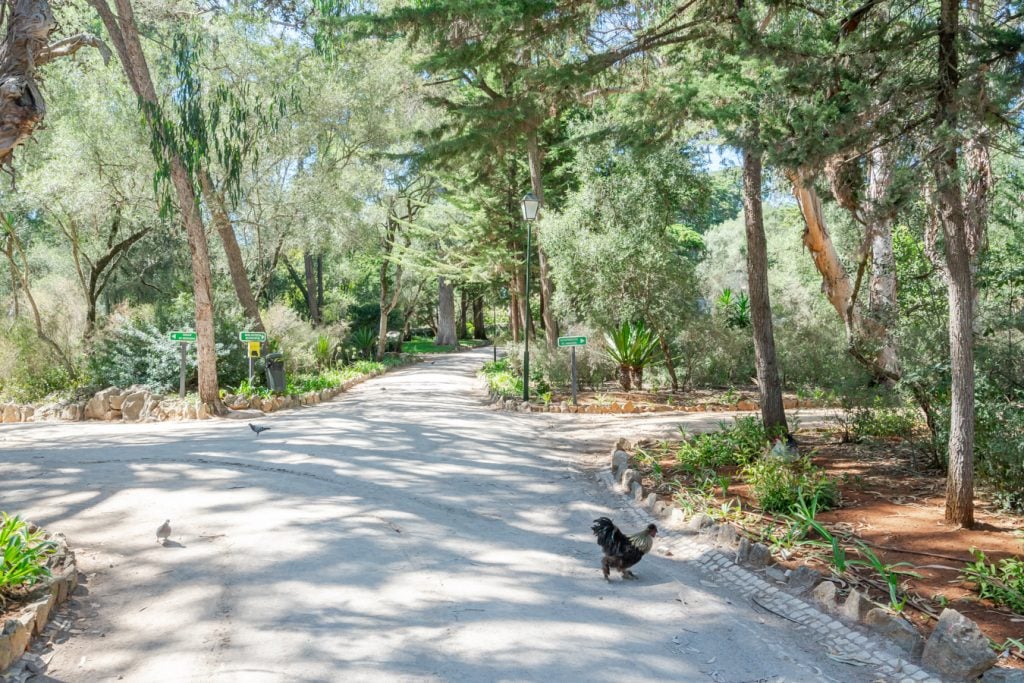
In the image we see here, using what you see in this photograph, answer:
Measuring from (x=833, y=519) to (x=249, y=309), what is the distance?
14453mm

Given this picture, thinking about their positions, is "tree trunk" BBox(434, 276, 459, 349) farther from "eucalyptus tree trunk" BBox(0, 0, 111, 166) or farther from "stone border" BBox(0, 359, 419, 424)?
"eucalyptus tree trunk" BBox(0, 0, 111, 166)

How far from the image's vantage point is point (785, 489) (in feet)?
A: 19.8

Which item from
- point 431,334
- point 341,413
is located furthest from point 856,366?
point 431,334

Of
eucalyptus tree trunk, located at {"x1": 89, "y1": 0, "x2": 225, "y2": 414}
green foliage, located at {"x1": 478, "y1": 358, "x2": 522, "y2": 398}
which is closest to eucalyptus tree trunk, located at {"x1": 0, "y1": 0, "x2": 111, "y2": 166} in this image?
eucalyptus tree trunk, located at {"x1": 89, "y1": 0, "x2": 225, "y2": 414}

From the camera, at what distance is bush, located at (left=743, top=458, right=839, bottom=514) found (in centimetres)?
598

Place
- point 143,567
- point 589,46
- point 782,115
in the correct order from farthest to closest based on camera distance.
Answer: point 589,46
point 782,115
point 143,567

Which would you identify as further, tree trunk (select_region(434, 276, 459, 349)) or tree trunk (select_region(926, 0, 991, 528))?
tree trunk (select_region(434, 276, 459, 349))

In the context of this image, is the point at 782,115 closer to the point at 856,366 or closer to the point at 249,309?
the point at 856,366

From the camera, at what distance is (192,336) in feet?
43.9

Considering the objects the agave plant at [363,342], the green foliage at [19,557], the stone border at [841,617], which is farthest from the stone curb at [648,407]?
the agave plant at [363,342]

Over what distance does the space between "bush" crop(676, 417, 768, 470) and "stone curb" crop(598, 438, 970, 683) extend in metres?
1.56

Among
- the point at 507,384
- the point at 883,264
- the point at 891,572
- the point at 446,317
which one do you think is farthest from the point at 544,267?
the point at 446,317

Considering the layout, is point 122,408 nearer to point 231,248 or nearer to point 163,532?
point 231,248

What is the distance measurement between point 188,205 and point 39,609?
411 inches
